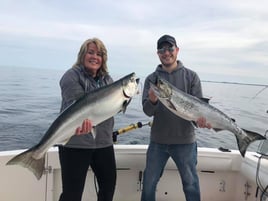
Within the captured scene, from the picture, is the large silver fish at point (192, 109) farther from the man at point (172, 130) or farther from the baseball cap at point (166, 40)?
the baseball cap at point (166, 40)

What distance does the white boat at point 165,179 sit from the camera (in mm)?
3471

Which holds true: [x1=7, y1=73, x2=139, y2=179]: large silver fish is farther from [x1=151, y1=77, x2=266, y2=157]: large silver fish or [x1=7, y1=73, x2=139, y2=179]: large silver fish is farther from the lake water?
the lake water

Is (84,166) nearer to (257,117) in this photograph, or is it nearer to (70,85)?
(70,85)

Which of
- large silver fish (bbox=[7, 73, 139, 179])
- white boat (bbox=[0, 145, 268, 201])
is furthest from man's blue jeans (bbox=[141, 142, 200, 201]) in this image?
large silver fish (bbox=[7, 73, 139, 179])

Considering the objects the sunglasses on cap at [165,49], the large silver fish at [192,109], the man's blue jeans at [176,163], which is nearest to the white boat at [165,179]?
the man's blue jeans at [176,163]

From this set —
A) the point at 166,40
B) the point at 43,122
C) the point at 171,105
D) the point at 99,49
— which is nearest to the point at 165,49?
the point at 166,40

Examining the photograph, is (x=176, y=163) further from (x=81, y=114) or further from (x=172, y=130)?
(x=81, y=114)

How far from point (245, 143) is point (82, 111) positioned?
164cm

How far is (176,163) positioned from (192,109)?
64 cm

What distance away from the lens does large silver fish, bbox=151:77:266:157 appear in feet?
9.37

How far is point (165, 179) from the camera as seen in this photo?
406 cm

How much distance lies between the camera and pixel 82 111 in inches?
99.1

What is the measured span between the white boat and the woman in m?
0.88

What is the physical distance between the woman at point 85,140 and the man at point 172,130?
512 millimetres
